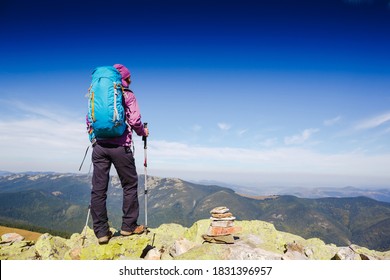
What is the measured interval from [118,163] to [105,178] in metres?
0.67

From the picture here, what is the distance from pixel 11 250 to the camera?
10266mm

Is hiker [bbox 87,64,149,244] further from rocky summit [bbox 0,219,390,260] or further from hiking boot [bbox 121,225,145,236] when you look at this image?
rocky summit [bbox 0,219,390,260]

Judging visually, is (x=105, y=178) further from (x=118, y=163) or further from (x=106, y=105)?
(x=106, y=105)

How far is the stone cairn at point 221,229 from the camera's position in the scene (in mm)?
9977

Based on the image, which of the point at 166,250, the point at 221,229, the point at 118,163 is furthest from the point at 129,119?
the point at 221,229

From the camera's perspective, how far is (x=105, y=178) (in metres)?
8.38

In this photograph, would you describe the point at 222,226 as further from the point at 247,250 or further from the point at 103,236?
the point at 103,236

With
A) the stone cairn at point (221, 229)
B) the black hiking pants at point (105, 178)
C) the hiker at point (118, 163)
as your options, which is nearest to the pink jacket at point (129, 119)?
the hiker at point (118, 163)

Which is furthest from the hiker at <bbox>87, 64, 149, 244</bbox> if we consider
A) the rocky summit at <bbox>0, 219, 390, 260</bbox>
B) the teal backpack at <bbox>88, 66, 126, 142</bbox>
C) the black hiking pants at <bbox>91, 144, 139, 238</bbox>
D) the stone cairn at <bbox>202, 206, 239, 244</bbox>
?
the stone cairn at <bbox>202, 206, 239, 244</bbox>

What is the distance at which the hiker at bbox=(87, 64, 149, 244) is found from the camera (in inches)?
322

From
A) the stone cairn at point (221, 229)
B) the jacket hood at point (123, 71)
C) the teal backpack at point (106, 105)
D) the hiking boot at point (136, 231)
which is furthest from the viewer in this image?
the stone cairn at point (221, 229)

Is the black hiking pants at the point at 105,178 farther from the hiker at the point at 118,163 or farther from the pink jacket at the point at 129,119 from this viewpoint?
the pink jacket at the point at 129,119

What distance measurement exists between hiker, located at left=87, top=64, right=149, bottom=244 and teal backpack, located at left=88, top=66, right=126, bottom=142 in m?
0.27
